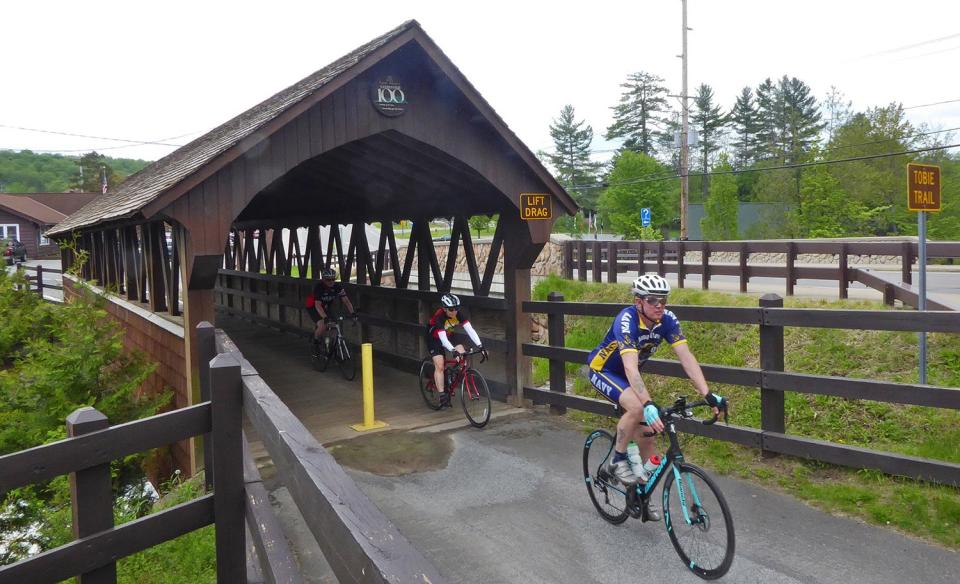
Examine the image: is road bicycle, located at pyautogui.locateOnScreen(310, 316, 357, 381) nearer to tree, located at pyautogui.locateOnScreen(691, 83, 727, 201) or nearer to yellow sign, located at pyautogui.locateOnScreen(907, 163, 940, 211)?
yellow sign, located at pyautogui.locateOnScreen(907, 163, 940, 211)

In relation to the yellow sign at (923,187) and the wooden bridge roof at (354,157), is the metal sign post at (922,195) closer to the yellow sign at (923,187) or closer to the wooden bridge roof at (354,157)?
the yellow sign at (923,187)

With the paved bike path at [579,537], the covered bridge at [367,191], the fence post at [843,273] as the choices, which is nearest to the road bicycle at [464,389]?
Answer: the covered bridge at [367,191]

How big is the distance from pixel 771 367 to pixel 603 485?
200cm

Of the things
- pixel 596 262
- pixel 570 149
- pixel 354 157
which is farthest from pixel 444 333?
pixel 570 149

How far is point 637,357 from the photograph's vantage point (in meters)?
5.09

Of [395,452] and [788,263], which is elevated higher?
[788,263]

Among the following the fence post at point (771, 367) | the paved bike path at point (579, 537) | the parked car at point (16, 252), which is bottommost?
the paved bike path at point (579, 537)

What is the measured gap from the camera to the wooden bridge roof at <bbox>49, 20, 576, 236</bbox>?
7.37 metres

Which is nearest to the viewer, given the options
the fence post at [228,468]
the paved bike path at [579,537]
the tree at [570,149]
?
the fence post at [228,468]

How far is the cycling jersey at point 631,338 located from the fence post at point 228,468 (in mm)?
2623

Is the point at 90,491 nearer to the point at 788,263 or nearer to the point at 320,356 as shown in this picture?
the point at 320,356

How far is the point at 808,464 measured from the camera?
6387 millimetres

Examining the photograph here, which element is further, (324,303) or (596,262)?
(596,262)

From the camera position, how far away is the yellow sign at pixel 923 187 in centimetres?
799
